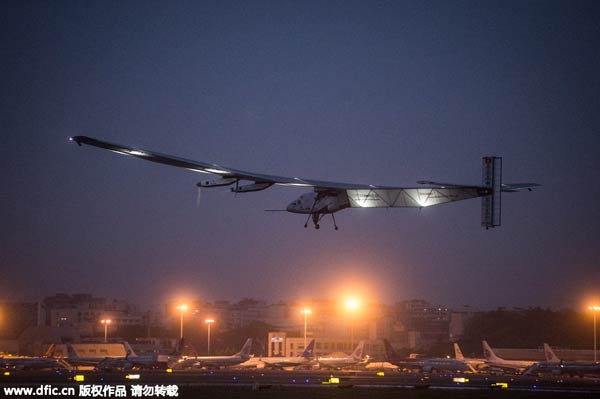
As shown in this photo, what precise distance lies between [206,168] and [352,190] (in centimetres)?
976

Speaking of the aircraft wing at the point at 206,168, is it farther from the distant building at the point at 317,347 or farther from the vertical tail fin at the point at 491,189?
the distant building at the point at 317,347

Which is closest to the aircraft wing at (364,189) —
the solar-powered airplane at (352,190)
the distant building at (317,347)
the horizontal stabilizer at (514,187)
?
the solar-powered airplane at (352,190)

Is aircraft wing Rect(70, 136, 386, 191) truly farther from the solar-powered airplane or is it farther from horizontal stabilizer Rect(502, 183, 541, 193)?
horizontal stabilizer Rect(502, 183, 541, 193)

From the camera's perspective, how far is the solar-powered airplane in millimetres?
55219

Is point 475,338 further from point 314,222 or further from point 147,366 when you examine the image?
point 314,222

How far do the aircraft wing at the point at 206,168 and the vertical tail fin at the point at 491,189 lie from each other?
7314 mm

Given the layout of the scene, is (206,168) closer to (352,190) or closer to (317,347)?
(352,190)

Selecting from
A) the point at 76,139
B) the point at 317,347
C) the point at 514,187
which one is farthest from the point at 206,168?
the point at 317,347

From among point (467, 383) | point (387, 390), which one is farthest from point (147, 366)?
point (387, 390)

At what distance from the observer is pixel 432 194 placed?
56031 mm

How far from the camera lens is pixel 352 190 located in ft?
190

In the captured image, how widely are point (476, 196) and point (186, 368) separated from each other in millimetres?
64392

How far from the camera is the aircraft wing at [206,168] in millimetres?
54625

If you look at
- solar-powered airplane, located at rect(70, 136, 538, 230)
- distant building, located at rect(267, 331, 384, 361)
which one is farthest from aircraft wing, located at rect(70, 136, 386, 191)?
distant building, located at rect(267, 331, 384, 361)
